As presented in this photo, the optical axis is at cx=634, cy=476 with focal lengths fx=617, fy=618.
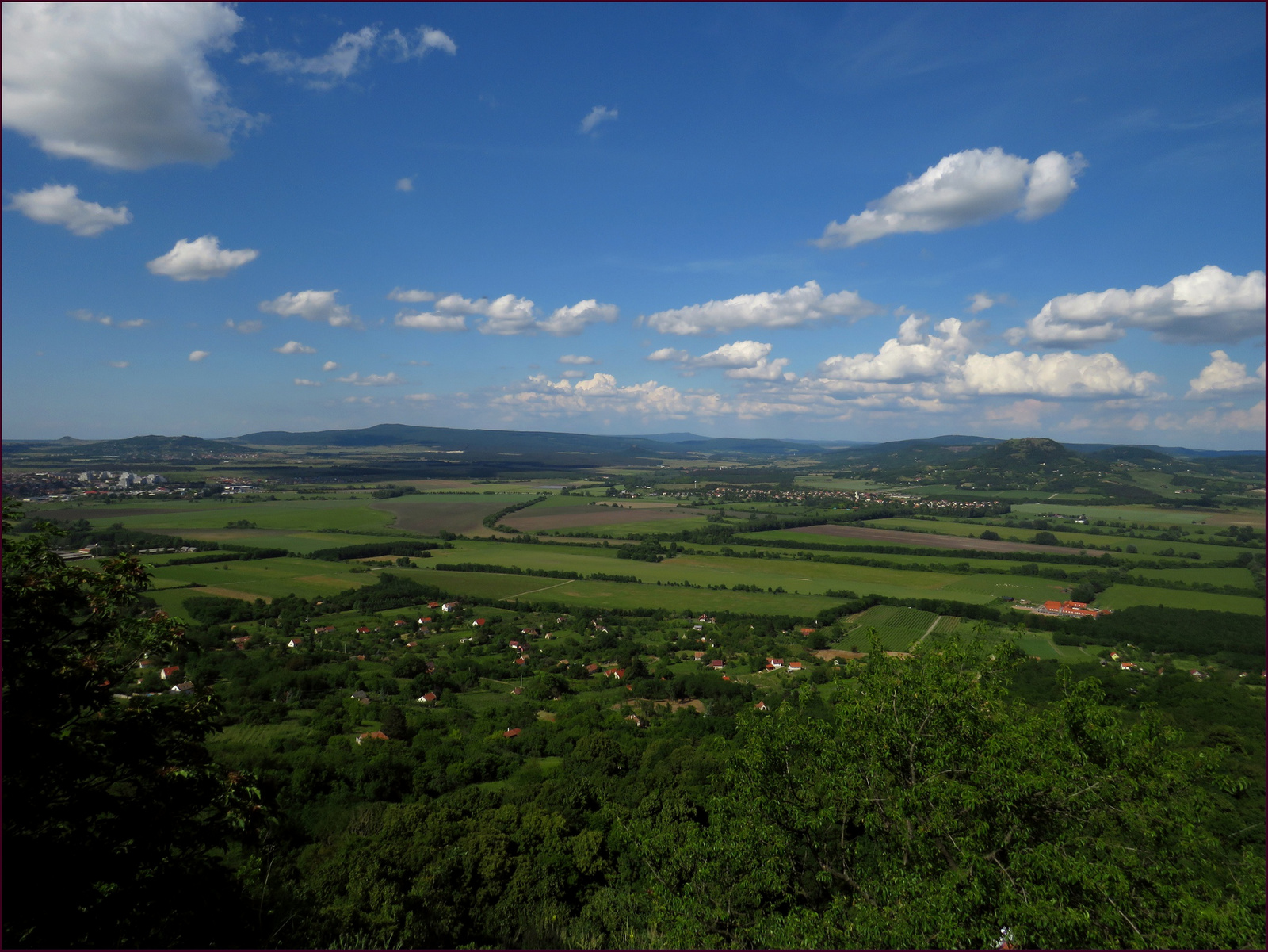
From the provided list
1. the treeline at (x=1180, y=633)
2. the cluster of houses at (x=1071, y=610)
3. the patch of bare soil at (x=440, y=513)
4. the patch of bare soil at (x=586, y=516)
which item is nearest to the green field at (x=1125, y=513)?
the treeline at (x=1180, y=633)

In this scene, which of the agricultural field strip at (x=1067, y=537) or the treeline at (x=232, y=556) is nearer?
the treeline at (x=232, y=556)

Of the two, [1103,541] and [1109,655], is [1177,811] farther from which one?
[1103,541]

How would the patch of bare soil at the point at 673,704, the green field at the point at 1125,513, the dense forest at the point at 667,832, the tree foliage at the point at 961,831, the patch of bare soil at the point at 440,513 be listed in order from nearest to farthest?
1. the dense forest at the point at 667,832
2. the tree foliage at the point at 961,831
3. the patch of bare soil at the point at 673,704
4. the green field at the point at 1125,513
5. the patch of bare soil at the point at 440,513

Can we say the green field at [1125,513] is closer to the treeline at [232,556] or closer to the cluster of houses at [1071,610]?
the cluster of houses at [1071,610]

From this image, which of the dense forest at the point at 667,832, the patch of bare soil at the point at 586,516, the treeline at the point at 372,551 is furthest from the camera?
the patch of bare soil at the point at 586,516

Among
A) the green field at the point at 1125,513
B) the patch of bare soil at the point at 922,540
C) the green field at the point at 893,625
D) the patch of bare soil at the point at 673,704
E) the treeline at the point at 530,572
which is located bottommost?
the patch of bare soil at the point at 673,704

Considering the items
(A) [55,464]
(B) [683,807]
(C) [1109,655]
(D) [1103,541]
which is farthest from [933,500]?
(A) [55,464]

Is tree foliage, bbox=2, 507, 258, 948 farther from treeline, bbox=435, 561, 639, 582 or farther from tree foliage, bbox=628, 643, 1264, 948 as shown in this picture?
treeline, bbox=435, 561, 639, 582

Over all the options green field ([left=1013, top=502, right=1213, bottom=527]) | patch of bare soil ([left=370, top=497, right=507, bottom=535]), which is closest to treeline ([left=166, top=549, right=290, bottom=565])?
patch of bare soil ([left=370, top=497, right=507, bottom=535])
